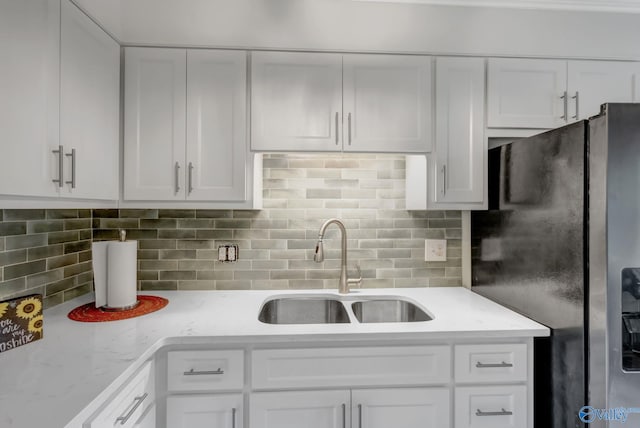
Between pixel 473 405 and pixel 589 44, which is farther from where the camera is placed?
pixel 589 44

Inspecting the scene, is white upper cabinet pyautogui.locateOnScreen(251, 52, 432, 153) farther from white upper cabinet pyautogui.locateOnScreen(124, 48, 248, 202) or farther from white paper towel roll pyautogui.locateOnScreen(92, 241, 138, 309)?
white paper towel roll pyautogui.locateOnScreen(92, 241, 138, 309)

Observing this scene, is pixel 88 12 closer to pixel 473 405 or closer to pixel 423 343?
pixel 423 343

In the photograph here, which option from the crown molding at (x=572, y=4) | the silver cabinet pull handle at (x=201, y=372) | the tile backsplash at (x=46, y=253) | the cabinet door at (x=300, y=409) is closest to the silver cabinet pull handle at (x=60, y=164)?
the tile backsplash at (x=46, y=253)

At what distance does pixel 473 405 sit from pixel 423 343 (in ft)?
1.08

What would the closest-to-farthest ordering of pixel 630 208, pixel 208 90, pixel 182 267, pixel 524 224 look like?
pixel 630 208 < pixel 524 224 < pixel 208 90 < pixel 182 267

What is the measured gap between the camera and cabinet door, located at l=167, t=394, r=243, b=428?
4.18 feet

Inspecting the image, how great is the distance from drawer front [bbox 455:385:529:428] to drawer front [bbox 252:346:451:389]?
12cm

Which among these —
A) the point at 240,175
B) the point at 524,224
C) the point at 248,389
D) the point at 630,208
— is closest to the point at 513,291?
the point at 524,224

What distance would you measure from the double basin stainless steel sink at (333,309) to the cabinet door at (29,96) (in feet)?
3.84

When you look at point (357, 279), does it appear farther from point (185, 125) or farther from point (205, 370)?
point (185, 125)

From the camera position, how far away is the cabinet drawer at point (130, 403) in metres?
0.92

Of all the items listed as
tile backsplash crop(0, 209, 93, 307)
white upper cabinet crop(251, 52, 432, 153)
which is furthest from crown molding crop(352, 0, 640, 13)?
tile backsplash crop(0, 209, 93, 307)

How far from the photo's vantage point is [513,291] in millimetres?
1573

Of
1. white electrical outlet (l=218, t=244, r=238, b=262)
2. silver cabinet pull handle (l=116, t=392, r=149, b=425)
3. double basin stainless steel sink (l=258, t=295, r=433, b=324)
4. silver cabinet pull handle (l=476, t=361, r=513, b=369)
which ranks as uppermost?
white electrical outlet (l=218, t=244, r=238, b=262)
